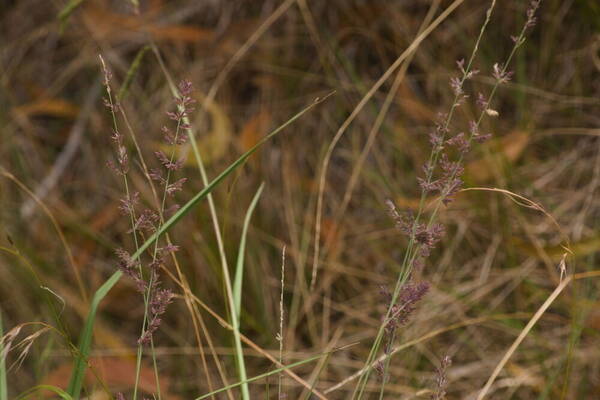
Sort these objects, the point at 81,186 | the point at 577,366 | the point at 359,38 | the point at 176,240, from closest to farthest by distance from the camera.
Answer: the point at 577,366, the point at 176,240, the point at 359,38, the point at 81,186

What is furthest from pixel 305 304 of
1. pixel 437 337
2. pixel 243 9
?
pixel 243 9

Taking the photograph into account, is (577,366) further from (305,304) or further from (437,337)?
(305,304)

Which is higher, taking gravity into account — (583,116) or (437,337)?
(583,116)

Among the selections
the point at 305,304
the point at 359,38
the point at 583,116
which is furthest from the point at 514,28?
the point at 305,304

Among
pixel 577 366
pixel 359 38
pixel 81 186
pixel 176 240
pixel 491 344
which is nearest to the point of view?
pixel 577 366

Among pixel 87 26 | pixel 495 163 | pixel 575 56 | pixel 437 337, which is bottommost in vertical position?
pixel 437 337

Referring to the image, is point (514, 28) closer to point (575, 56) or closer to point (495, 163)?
point (575, 56)

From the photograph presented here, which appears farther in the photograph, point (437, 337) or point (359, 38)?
point (359, 38)
